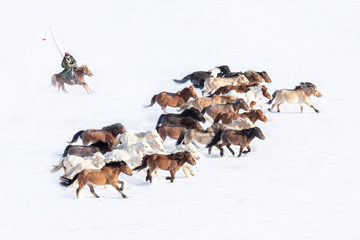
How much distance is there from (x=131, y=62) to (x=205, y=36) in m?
5.10

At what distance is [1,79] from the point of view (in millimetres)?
23328

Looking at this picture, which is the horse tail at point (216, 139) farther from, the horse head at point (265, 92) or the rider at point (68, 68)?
the rider at point (68, 68)

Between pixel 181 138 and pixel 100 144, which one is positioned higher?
pixel 100 144

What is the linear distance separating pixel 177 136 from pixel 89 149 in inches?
93.0

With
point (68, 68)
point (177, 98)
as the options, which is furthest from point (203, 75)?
point (68, 68)

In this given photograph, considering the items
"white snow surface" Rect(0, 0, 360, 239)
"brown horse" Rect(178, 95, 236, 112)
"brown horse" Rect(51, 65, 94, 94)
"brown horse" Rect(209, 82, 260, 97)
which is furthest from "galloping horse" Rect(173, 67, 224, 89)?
"brown horse" Rect(51, 65, 94, 94)

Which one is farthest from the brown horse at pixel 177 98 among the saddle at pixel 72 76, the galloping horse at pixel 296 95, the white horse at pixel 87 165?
the white horse at pixel 87 165

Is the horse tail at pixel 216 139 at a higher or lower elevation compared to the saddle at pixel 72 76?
higher

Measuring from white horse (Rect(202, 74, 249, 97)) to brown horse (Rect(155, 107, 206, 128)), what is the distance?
3568 millimetres

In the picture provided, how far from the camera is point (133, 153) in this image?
11797mm

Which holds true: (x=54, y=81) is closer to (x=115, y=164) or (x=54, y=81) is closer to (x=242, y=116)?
(x=242, y=116)

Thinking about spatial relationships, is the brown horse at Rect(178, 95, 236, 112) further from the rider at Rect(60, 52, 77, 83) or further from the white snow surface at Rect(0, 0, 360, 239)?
the rider at Rect(60, 52, 77, 83)

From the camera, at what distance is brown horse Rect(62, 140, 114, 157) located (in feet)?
40.1

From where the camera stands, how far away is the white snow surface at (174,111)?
32.5 feet
